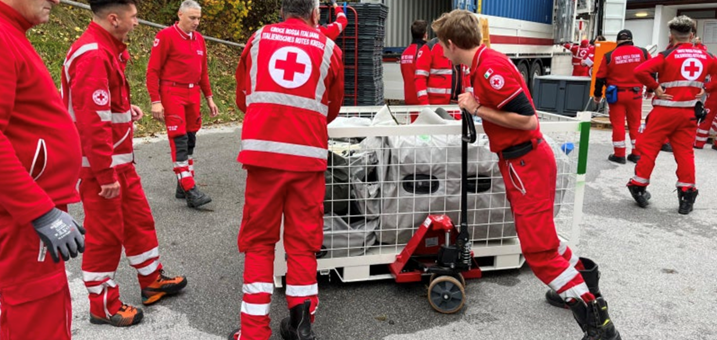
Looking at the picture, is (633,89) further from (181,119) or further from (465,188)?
(181,119)

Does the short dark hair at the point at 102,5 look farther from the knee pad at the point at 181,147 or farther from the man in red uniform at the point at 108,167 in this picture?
the knee pad at the point at 181,147

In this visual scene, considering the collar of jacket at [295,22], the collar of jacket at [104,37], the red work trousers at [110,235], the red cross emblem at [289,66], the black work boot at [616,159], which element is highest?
the collar of jacket at [295,22]

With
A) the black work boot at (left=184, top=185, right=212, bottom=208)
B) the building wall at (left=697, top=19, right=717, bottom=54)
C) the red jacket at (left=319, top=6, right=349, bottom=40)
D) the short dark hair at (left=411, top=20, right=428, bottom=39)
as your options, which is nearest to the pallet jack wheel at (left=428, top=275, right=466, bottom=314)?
the black work boot at (left=184, top=185, right=212, bottom=208)

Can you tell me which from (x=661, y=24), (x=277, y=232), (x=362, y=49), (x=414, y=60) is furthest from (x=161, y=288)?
(x=661, y=24)

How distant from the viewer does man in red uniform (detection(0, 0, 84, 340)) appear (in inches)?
73.8

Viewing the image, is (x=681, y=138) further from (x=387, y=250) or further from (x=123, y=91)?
(x=123, y=91)

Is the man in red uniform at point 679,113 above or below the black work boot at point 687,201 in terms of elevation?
above

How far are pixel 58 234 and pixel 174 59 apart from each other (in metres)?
3.88

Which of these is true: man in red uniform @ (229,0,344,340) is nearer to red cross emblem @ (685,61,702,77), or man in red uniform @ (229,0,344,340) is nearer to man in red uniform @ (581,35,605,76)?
red cross emblem @ (685,61,702,77)

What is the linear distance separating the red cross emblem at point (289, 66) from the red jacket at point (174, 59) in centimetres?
282

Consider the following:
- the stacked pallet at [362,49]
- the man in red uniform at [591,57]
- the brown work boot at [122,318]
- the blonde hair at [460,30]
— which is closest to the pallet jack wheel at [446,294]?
the blonde hair at [460,30]

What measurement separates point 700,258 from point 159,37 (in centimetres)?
516

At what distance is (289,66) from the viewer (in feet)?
9.52

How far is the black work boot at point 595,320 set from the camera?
299 centimetres
